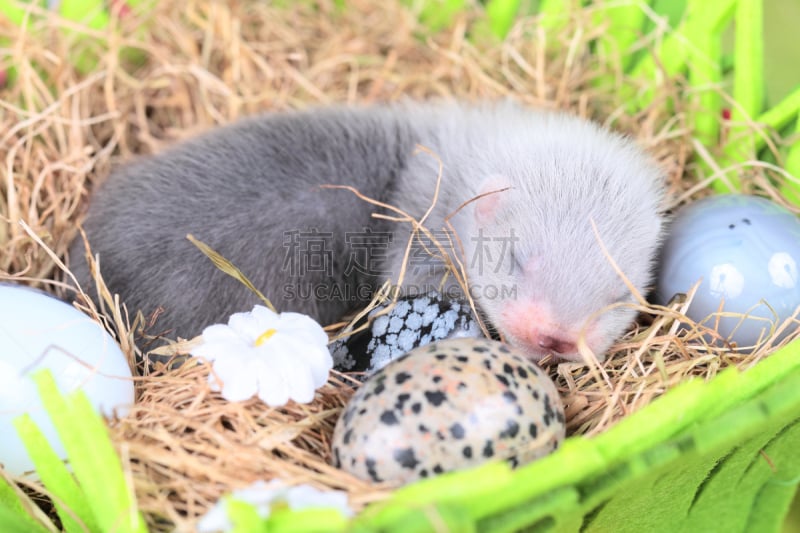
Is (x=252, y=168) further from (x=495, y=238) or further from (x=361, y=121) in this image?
(x=495, y=238)

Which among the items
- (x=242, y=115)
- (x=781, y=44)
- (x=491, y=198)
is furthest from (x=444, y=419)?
(x=781, y=44)

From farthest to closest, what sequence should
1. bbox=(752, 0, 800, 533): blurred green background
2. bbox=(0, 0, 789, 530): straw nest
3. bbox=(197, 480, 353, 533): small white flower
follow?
bbox=(752, 0, 800, 533): blurred green background < bbox=(0, 0, 789, 530): straw nest < bbox=(197, 480, 353, 533): small white flower

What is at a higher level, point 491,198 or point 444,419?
point 491,198

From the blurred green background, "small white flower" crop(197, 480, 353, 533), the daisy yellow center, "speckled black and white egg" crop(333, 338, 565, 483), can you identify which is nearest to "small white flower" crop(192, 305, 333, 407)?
the daisy yellow center

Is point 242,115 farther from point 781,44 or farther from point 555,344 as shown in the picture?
point 781,44

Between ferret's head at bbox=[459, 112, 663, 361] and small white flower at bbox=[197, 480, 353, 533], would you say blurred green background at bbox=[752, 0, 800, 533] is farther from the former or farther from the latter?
small white flower at bbox=[197, 480, 353, 533]
